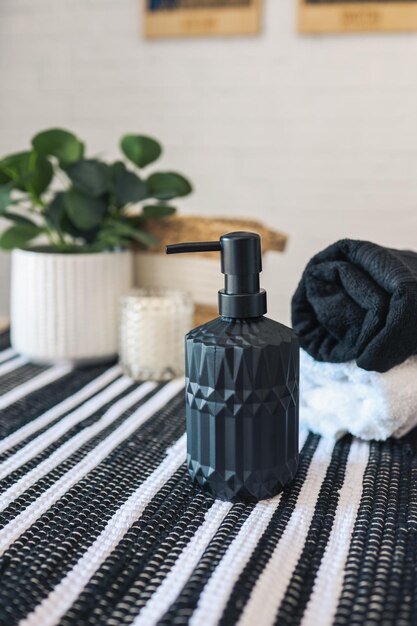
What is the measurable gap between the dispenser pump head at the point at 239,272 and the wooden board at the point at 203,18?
1.24m

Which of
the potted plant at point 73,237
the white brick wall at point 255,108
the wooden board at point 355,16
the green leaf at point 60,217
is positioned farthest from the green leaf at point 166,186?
the wooden board at point 355,16

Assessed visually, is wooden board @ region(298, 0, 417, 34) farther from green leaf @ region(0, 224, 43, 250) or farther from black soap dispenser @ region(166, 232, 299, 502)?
black soap dispenser @ region(166, 232, 299, 502)

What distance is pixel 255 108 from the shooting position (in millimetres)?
1631

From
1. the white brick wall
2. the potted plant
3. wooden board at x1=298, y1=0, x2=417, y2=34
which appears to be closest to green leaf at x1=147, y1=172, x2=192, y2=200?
the potted plant

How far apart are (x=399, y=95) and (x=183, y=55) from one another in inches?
20.5

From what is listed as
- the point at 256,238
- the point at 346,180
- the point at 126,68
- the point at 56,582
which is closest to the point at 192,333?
the point at 256,238

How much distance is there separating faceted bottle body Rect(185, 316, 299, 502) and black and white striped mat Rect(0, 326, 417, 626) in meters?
0.02

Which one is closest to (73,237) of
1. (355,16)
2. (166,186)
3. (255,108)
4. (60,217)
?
(60,217)

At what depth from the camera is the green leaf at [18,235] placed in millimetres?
861

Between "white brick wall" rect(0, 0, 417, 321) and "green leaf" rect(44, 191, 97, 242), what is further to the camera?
"white brick wall" rect(0, 0, 417, 321)

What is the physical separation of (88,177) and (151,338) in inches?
8.5

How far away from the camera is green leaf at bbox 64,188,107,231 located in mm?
840

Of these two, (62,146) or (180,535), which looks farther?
(62,146)

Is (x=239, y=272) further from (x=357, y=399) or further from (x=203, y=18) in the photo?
(x=203, y=18)
